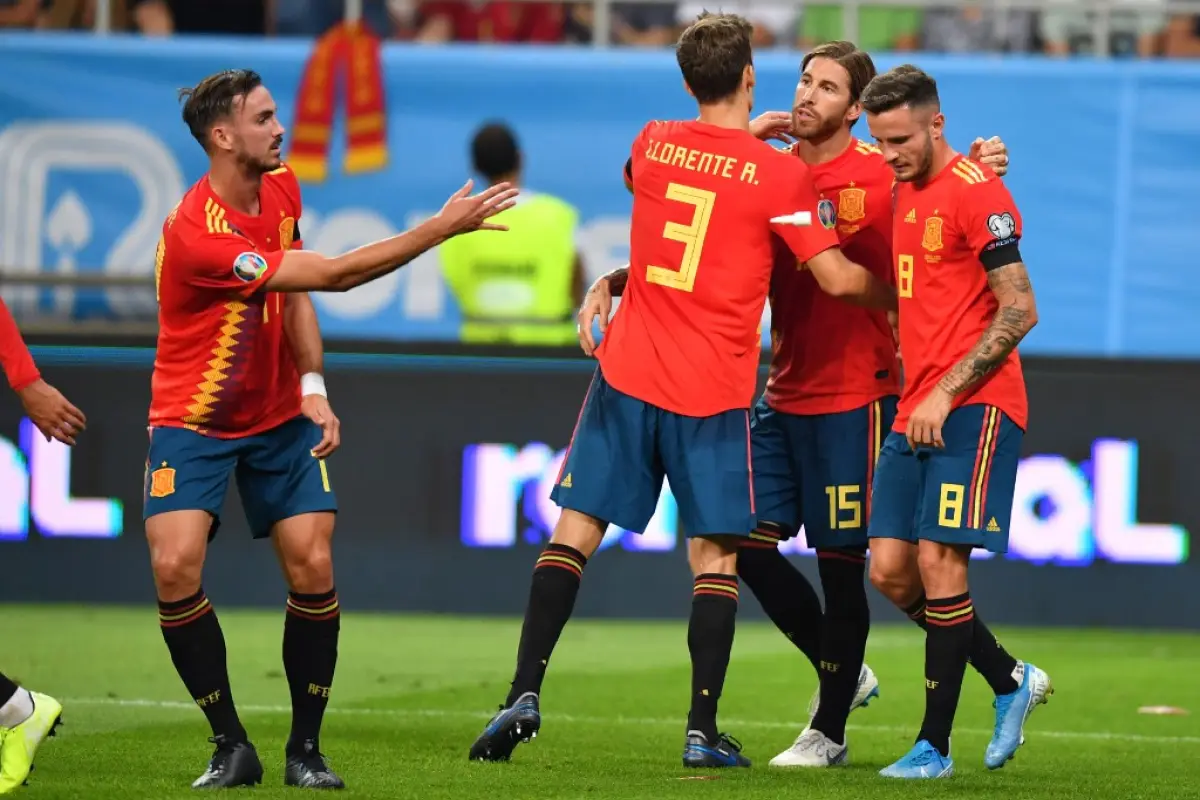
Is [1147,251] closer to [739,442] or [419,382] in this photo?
[419,382]

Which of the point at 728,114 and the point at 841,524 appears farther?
the point at 841,524

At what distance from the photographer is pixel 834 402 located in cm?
660

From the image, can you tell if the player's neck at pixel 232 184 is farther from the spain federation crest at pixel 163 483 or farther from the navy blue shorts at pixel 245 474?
the spain federation crest at pixel 163 483

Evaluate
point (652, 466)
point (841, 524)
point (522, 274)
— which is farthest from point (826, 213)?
point (522, 274)

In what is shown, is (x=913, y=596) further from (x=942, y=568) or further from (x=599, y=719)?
(x=599, y=719)

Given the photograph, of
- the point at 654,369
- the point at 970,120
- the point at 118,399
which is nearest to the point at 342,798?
the point at 654,369

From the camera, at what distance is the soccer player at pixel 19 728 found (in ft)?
18.1

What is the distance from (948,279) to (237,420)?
7.23 ft

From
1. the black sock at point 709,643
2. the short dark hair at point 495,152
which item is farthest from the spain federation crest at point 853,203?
the short dark hair at point 495,152

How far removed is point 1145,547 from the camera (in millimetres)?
10672

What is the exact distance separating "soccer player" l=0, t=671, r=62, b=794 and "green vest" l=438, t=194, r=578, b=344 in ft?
16.8

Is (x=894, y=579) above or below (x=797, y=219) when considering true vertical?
below

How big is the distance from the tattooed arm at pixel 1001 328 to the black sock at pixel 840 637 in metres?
0.93

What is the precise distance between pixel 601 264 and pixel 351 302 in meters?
1.63
